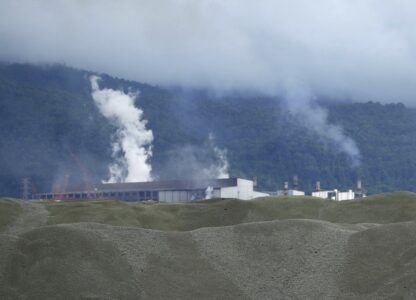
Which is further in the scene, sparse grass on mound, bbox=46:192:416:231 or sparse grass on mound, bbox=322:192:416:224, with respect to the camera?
sparse grass on mound, bbox=46:192:416:231

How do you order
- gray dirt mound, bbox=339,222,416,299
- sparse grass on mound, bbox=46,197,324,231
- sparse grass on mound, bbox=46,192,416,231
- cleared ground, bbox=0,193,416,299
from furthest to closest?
sparse grass on mound, bbox=46,197,324,231
sparse grass on mound, bbox=46,192,416,231
gray dirt mound, bbox=339,222,416,299
cleared ground, bbox=0,193,416,299

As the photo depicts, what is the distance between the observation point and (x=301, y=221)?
83.2 m

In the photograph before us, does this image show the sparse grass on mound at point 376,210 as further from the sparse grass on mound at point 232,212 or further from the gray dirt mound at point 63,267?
the gray dirt mound at point 63,267

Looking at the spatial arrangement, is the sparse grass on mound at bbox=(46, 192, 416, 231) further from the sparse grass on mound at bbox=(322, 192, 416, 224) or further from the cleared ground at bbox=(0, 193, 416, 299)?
the cleared ground at bbox=(0, 193, 416, 299)

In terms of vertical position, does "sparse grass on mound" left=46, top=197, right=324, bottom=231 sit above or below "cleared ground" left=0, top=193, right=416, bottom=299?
above

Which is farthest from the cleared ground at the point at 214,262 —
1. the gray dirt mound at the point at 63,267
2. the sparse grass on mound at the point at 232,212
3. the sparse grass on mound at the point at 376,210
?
the sparse grass on mound at the point at 232,212

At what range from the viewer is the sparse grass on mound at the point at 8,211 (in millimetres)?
110637

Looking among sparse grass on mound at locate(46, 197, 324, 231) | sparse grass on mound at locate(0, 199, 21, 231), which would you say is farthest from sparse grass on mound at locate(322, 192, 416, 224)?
sparse grass on mound at locate(0, 199, 21, 231)

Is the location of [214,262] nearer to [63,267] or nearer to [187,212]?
[63,267]

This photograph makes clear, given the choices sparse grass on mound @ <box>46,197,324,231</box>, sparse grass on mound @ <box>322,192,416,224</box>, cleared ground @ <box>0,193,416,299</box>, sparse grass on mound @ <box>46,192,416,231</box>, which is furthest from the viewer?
sparse grass on mound @ <box>46,197,324,231</box>

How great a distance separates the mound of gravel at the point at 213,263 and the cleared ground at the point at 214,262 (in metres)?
0.09

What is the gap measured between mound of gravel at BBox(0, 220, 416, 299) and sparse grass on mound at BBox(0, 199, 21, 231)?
34312mm

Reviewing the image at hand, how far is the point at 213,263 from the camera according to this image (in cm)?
7556

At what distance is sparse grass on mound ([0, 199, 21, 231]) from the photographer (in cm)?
11064
